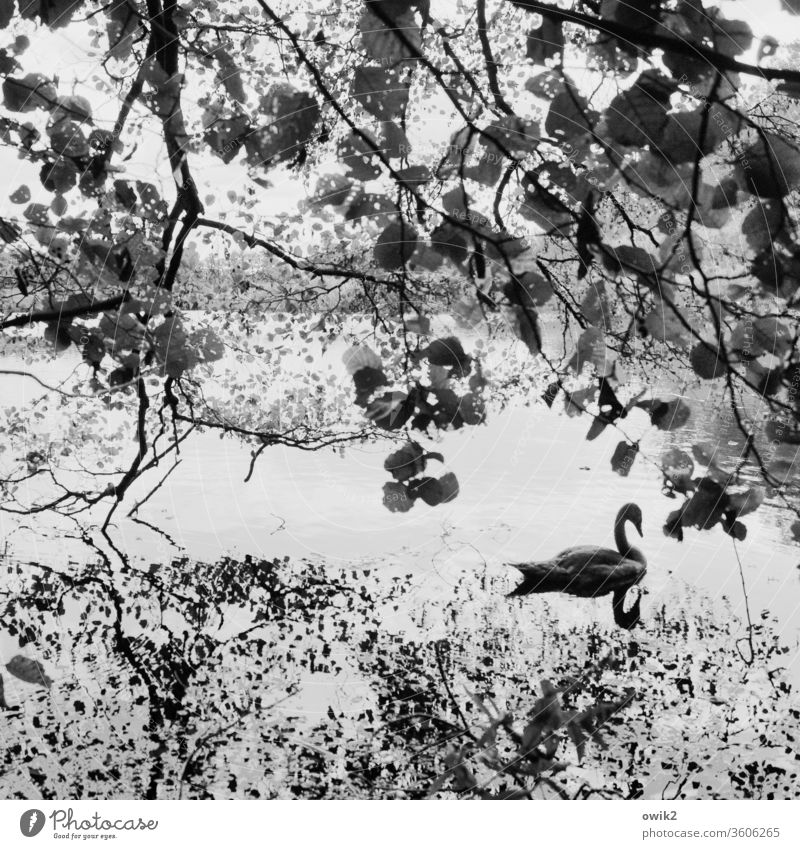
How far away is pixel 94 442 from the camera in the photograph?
5.50 feet

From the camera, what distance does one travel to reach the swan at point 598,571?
1.44 m

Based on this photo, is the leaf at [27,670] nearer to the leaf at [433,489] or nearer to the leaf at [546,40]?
the leaf at [433,489]

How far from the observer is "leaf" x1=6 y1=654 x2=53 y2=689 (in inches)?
55.6

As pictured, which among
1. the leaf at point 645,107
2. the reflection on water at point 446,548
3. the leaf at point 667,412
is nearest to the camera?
the leaf at point 645,107

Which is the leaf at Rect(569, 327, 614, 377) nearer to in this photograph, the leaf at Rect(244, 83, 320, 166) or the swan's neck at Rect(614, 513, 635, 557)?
the swan's neck at Rect(614, 513, 635, 557)

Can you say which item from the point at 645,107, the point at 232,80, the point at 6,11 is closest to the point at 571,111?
the point at 645,107

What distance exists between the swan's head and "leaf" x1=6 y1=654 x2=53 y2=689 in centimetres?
126

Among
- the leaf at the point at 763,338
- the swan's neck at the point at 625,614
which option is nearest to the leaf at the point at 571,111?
the leaf at the point at 763,338

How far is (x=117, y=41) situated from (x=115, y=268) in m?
0.47

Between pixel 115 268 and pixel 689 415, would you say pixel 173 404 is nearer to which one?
pixel 115 268
